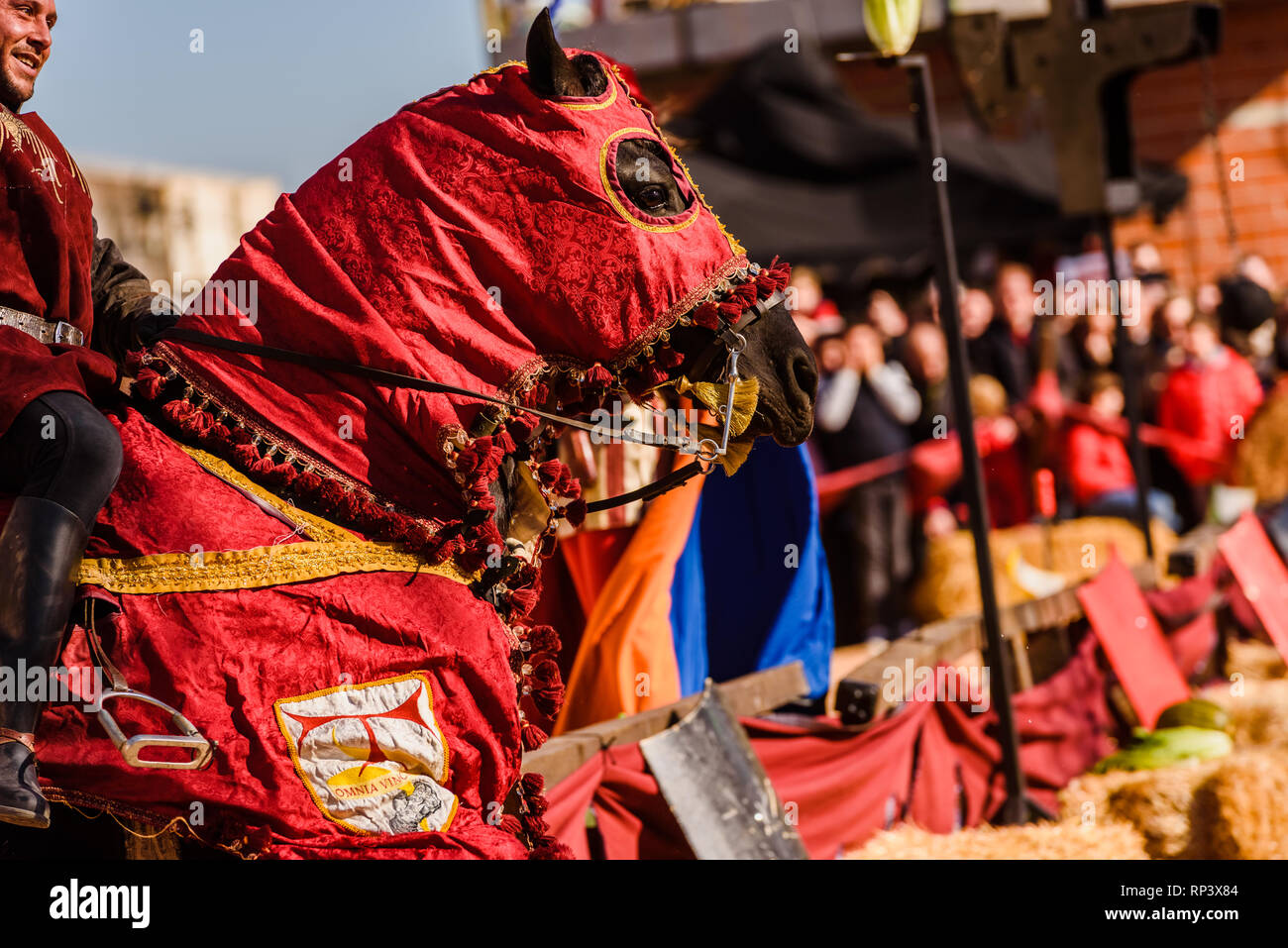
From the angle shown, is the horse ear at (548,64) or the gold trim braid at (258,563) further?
the horse ear at (548,64)

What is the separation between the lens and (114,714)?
2.30m

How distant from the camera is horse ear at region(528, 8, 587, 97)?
2600 millimetres

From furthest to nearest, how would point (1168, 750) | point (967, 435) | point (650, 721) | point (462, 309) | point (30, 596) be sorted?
point (1168, 750) → point (967, 435) → point (650, 721) → point (462, 309) → point (30, 596)

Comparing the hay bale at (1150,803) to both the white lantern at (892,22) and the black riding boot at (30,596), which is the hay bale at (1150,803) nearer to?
the white lantern at (892,22)

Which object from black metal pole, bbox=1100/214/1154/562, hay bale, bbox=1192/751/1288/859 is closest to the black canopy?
black metal pole, bbox=1100/214/1154/562

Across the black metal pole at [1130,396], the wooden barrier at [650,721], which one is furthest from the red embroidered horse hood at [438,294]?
the black metal pole at [1130,396]

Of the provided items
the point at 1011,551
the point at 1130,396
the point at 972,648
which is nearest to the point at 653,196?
the point at 972,648

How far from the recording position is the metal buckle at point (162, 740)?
7.41 ft

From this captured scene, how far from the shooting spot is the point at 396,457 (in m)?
2.54

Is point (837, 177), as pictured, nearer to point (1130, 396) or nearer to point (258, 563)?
point (1130, 396)

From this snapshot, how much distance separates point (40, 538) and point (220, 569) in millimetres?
268

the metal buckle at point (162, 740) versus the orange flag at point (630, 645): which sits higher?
the metal buckle at point (162, 740)

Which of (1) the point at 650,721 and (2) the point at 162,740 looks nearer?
(2) the point at 162,740

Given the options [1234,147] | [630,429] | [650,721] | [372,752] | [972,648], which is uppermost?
[1234,147]
